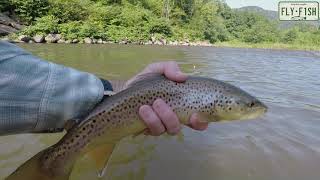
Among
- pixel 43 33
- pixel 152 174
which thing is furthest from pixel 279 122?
pixel 43 33

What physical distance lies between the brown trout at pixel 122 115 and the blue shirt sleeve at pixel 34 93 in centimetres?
17

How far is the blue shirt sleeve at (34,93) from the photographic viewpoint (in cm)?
174

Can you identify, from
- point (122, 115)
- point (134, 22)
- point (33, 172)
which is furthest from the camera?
point (134, 22)

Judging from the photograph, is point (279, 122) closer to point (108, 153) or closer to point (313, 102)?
point (313, 102)

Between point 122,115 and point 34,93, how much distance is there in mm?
521

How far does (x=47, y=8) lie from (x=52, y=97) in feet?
117

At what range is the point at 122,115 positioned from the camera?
2.16m

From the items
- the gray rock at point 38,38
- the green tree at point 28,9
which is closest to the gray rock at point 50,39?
the gray rock at point 38,38

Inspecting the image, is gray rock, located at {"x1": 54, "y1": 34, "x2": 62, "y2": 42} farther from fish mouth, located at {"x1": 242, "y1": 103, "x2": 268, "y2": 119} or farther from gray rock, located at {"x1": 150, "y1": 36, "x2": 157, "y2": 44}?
fish mouth, located at {"x1": 242, "y1": 103, "x2": 268, "y2": 119}

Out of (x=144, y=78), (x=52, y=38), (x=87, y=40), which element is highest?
(x=52, y=38)

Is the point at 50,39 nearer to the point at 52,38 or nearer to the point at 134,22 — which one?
the point at 52,38

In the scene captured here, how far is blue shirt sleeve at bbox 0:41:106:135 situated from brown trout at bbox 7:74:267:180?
0.17 meters

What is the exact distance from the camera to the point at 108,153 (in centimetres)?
223

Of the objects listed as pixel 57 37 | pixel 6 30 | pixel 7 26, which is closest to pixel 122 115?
pixel 6 30
